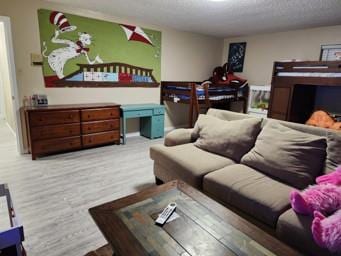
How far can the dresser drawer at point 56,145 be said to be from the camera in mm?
3201

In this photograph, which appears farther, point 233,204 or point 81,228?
point 81,228

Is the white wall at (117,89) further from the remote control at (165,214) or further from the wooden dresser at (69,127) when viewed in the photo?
the remote control at (165,214)

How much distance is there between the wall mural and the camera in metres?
3.42

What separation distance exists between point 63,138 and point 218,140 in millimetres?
2381

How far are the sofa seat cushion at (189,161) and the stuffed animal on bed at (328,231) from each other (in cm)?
93

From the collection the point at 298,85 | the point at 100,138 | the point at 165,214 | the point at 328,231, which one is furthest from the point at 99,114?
the point at 298,85

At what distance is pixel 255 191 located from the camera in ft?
5.40

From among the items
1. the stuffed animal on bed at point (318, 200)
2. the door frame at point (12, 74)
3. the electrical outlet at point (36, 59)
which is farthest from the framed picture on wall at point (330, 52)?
the door frame at point (12, 74)

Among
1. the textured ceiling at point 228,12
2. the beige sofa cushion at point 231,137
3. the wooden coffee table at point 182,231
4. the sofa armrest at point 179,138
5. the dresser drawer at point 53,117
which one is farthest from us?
the dresser drawer at point 53,117

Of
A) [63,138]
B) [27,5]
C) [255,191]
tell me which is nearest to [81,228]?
[255,191]

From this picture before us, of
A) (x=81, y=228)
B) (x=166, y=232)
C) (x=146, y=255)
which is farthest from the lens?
(x=81, y=228)

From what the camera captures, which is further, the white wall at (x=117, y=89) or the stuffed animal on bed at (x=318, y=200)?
the white wall at (x=117, y=89)

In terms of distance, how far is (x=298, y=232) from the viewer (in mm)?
1299

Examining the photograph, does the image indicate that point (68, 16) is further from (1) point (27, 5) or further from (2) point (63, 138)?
(2) point (63, 138)
